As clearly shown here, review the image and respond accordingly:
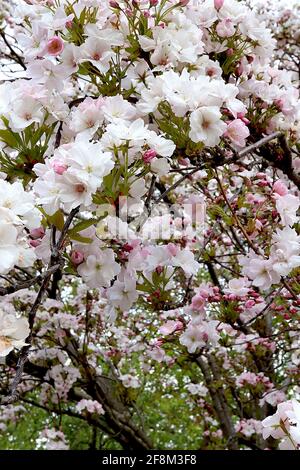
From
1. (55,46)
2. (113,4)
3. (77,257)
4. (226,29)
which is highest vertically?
(226,29)

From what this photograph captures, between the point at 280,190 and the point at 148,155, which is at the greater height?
the point at 280,190

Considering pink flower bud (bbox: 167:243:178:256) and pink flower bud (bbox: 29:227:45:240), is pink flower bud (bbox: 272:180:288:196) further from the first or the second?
pink flower bud (bbox: 29:227:45:240)

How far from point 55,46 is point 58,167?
2.09 ft

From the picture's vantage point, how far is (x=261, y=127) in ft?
7.67

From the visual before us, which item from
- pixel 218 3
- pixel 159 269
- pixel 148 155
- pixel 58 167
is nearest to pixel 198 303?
pixel 159 269

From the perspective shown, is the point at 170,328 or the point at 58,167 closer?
the point at 58,167

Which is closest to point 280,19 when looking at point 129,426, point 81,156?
point 129,426

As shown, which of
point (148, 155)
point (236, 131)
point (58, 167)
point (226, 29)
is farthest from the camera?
point (226, 29)

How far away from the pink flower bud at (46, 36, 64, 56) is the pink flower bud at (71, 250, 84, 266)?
67cm

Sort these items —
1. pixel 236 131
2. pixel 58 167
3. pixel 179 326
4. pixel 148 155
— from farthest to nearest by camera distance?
pixel 179 326 < pixel 236 131 < pixel 148 155 < pixel 58 167

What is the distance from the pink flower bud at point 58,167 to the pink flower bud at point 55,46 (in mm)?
593

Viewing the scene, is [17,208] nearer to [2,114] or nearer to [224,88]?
[2,114]

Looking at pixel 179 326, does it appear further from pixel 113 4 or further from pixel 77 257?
pixel 113 4

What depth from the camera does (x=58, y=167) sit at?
1.34m
